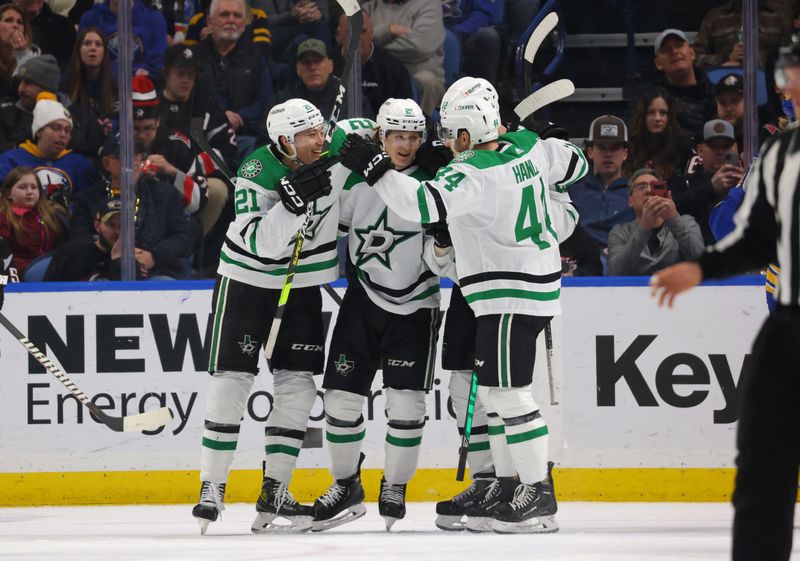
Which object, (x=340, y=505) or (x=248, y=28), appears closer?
(x=340, y=505)

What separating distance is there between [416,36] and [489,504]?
Answer: 7.32 ft

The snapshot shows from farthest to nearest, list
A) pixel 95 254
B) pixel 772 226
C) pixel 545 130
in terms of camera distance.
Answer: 1. pixel 95 254
2. pixel 545 130
3. pixel 772 226

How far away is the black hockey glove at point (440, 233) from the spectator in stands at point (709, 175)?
1.49 meters

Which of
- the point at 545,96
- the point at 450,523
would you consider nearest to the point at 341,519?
the point at 450,523

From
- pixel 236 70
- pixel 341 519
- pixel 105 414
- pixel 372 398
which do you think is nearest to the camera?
pixel 341 519

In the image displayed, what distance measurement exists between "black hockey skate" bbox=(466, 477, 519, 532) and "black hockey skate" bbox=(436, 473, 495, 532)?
26 millimetres

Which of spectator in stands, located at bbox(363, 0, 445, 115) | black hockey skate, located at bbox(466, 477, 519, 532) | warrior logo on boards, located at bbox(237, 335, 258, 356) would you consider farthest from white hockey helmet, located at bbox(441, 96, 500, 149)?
spectator in stands, located at bbox(363, 0, 445, 115)

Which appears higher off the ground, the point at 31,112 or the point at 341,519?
the point at 31,112

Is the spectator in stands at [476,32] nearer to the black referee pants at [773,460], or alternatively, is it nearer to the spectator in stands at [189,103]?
the spectator in stands at [189,103]

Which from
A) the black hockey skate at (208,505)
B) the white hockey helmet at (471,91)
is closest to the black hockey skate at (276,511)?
the black hockey skate at (208,505)

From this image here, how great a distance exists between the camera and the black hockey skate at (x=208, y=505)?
395 cm

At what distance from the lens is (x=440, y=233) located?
3.93 meters

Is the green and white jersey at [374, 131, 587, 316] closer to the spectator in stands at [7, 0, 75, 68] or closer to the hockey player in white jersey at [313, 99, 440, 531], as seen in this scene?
the hockey player in white jersey at [313, 99, 440, 531]

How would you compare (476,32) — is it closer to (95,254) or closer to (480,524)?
(95,254)
